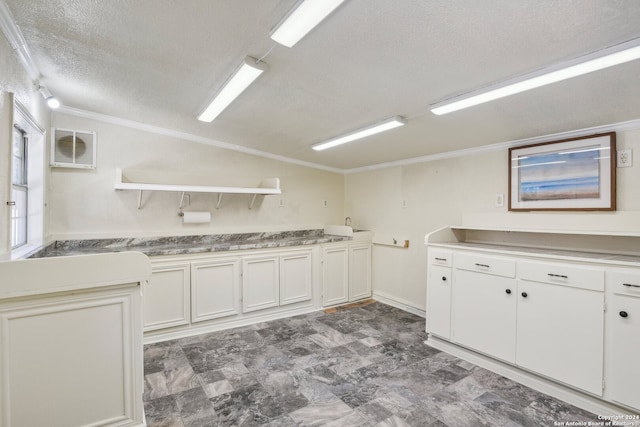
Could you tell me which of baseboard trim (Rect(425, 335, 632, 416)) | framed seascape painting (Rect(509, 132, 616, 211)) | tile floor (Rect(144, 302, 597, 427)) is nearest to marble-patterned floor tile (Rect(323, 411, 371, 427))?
tile floor (Rect(144, 302, 597, 427))

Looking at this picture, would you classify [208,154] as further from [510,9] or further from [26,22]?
[510,9]

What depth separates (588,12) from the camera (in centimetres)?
130

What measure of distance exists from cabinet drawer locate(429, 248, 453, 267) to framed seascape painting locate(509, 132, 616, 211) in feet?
2.59

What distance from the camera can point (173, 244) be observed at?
363 centimetres

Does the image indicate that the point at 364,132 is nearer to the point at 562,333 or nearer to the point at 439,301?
the point at 439,301

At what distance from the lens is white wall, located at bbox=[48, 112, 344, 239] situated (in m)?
3.22

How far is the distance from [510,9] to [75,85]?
3173mm

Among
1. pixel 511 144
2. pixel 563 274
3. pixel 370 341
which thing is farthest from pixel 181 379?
pixel 511 144

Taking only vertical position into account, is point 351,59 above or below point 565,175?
above

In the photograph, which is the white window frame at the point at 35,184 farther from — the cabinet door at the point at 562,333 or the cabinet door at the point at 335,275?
→ the cabinet door at the point at 562,333

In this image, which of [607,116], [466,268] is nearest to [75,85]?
[466,268]

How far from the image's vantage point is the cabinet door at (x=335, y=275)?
4.13 metres

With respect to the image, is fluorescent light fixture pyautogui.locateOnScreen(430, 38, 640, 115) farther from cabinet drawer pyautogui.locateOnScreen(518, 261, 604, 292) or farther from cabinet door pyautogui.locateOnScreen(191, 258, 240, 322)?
cabinet door pyautogui.locateOnScreen(191, 258, 240, 322)

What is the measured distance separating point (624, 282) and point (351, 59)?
221cm
